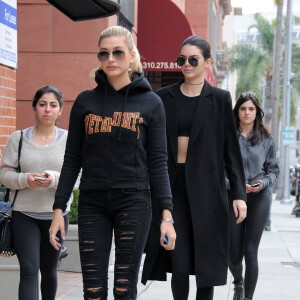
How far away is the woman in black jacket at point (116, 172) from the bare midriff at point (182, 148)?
107 cm

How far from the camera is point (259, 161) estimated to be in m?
8.25

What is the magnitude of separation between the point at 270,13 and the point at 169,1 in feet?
362

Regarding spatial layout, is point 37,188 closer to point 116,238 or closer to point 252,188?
point 116,238

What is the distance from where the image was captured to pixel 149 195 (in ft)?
16.8

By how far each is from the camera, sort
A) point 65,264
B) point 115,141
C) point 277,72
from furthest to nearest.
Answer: point 277,72 → point 65,264 → point 115,141

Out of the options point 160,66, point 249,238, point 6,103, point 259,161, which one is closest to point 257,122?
point 259,161

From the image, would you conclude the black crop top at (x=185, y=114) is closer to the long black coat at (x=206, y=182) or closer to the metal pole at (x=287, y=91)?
the long black coat at (x=206, y=182)

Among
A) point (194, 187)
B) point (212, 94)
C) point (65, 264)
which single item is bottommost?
point (65, 264)

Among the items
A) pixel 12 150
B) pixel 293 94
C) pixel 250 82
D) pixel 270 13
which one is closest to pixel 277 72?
pixel 250 82

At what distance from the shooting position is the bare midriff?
623cm

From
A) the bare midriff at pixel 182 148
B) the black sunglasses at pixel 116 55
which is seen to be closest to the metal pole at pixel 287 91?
the bare midriff at pixel 182 148

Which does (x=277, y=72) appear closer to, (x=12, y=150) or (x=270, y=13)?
(x=12, y=150)

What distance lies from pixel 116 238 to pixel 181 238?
1230 millimetres

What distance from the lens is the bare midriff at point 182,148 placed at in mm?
6227
